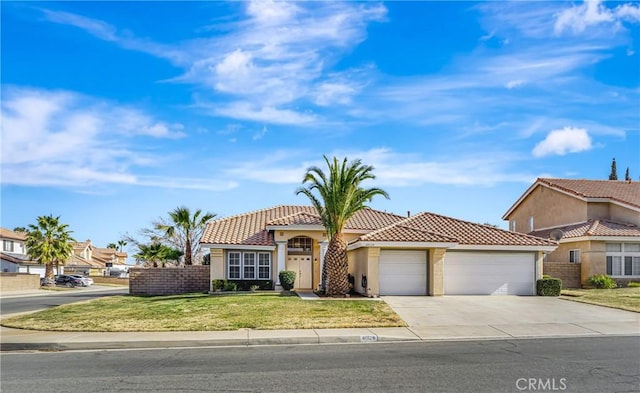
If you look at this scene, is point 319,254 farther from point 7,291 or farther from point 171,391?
point 7,291

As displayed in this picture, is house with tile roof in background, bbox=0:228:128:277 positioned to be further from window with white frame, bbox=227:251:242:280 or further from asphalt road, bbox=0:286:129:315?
window with white frame, bbox=227:251:242:280

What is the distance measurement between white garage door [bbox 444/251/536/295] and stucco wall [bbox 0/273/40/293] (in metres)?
42.0

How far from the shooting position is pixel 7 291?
49719 mm

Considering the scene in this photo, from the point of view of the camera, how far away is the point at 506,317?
62.0 ft

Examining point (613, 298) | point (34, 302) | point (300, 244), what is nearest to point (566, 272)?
point (613, 298)

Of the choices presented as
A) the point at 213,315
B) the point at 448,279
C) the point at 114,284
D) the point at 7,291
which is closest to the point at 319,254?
the point at 448,279

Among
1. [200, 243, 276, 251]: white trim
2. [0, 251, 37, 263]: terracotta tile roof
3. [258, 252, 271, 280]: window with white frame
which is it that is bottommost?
[0, 251, 37, 263]: terracotta tile roof

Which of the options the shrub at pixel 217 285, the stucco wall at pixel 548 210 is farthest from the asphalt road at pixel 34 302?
the stucco wall at pixel 548 210

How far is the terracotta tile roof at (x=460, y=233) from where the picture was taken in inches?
1027

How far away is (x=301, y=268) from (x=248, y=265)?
3291 millimetres

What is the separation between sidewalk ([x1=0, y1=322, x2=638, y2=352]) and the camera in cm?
1417

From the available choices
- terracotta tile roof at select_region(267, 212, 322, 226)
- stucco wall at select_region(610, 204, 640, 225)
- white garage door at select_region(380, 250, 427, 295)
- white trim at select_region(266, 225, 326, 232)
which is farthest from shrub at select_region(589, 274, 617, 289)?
terracotta tile roof at select_region(267, 212, 322, 226)

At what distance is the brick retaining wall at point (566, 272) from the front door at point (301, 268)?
1410cm

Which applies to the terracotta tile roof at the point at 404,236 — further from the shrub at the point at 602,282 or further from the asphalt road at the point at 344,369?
the shrub at the point at 602,282
